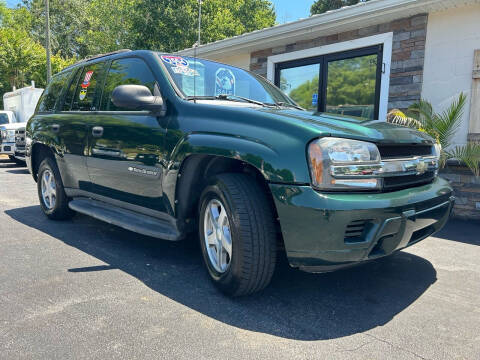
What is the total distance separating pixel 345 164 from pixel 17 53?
25.5m

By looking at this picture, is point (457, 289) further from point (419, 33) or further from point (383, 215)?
point (419, 33)

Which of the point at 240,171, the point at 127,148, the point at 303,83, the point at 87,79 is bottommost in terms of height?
the point at 240,171

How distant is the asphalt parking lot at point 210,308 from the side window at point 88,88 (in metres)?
1.42

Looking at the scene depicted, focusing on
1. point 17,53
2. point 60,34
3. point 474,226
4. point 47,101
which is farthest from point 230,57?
point 60,34

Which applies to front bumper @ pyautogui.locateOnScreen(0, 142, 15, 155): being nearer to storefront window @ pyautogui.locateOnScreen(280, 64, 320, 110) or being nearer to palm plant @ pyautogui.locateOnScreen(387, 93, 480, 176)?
storefront window @ pyautogui.locateOnScreen(280, 64, 320, 110)

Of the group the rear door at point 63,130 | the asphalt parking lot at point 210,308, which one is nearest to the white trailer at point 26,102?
the rear door at point 63,130

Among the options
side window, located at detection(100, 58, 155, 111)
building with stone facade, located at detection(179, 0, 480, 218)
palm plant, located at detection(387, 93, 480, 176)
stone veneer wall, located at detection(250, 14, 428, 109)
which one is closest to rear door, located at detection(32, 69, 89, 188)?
side window, located at detection(100, 58, 155, 111)

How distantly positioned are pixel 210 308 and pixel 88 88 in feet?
9.05

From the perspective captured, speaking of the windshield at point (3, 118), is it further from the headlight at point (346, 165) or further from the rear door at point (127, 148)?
the headlight at point (346, 165)

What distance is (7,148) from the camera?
38.9 ft

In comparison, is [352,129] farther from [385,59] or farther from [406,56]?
[385,59]

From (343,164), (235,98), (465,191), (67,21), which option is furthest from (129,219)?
(67,21)

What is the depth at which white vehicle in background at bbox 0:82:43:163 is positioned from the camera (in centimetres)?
1117

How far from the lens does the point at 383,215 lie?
219cm
